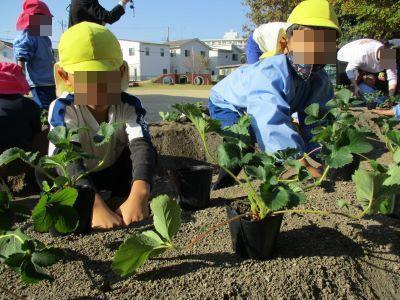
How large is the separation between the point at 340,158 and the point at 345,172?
1.07m

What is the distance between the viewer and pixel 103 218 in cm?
174

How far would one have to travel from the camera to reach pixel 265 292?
1247 mm

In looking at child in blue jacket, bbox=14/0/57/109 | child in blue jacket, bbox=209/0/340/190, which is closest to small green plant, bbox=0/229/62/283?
child in blue jacket, bbox=209/0/340/190

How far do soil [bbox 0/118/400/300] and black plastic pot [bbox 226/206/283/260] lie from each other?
0.09 feet

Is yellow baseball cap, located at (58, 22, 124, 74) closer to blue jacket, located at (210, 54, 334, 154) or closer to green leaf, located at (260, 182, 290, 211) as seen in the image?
blue jacket, located at (210, 54, 334, 154)

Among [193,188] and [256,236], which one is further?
[193,188]

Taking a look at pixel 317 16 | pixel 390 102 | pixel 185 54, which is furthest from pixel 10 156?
pixel 185 54

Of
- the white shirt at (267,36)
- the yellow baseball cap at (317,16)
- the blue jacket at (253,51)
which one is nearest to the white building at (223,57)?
the blue jacket at (253,51)

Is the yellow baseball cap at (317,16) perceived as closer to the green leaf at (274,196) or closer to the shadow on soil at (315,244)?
the shadow on soil at (315,244)

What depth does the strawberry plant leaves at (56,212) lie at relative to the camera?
120 cm

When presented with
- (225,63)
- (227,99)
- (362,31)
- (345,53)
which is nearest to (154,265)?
(227,99)

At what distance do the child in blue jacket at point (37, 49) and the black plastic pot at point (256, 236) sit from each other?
11.8 feet

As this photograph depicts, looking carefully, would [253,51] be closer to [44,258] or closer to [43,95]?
[43,95]

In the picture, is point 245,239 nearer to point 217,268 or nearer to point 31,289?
point 217,268
